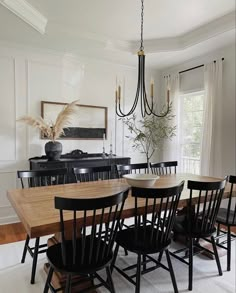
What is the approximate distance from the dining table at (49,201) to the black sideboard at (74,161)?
3.67ft

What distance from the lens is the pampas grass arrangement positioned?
3900 mm

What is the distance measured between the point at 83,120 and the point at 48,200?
262cm

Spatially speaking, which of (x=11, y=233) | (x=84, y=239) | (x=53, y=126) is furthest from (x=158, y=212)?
(x=53, y=126)

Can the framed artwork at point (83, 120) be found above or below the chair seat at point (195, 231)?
above

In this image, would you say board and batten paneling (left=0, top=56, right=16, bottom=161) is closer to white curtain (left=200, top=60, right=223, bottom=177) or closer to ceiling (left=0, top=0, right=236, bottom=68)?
ceiling (left=0, top=0, right=236, bottom=68)

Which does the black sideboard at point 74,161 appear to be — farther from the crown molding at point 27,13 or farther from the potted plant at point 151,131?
the crown molding at point 27,13

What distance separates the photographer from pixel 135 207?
1.95 meters

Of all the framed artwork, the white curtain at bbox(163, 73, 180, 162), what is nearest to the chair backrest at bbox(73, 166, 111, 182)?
the framed artwork

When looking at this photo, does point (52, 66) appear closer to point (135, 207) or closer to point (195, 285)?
point (135, 207)

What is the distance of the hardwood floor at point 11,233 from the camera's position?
329 cm

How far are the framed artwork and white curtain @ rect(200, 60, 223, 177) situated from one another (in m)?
1.89

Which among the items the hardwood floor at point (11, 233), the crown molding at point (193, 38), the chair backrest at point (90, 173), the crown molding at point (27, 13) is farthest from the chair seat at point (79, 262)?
the crown molding at point (193, 38)

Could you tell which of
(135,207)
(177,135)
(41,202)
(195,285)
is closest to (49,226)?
(41,202)

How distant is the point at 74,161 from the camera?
3916 millimetres
